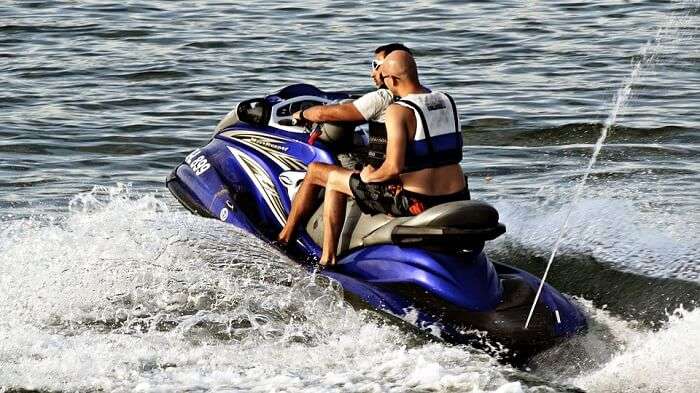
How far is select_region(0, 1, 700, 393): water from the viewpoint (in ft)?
22.0

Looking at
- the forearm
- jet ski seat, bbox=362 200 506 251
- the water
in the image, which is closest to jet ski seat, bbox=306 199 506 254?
jet ski seat, bbox=362 200 506 251

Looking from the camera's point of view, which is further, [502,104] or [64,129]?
[502,104]

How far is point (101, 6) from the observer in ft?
63.0

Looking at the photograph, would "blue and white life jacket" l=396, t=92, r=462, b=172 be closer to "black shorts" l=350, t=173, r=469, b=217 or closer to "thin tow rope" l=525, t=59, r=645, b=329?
"black shorts" l=350, t=173, r=469, b=217

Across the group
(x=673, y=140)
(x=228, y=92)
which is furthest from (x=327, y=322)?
(x=228, y=92)

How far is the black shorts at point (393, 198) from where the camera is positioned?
7.06 m

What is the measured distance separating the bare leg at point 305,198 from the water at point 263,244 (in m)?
0.16

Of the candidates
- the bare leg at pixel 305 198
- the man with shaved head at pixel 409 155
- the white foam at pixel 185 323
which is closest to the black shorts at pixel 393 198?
the man with shaved head at pixel 409 155

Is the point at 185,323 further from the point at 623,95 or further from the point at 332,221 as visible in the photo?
the point at 623,95

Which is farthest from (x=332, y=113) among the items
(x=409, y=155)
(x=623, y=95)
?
(x=623, y=95)

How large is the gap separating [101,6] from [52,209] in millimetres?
9485

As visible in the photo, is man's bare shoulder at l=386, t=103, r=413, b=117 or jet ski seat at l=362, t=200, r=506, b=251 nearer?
jet ski seat at l=362, t=200, r=506, b=251

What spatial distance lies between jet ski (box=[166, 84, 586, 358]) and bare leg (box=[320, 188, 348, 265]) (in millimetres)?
66

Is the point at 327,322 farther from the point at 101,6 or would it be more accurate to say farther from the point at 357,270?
the point at 101,6
